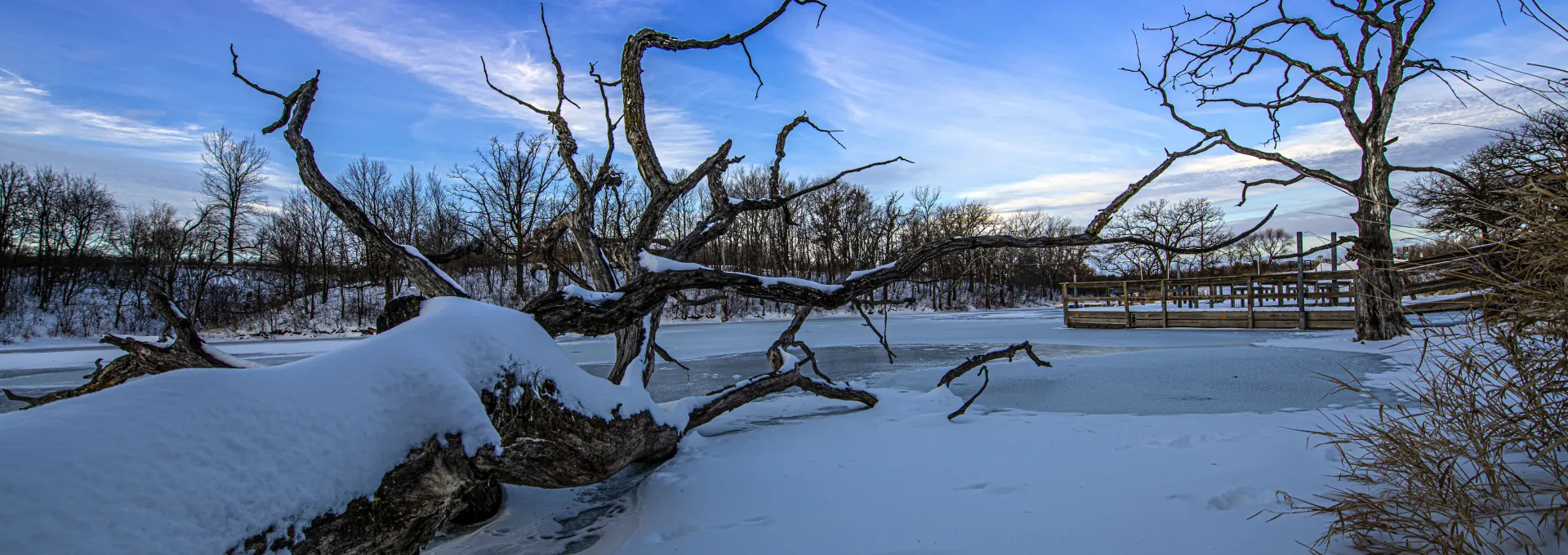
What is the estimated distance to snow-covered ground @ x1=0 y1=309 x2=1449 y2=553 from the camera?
9.94ft

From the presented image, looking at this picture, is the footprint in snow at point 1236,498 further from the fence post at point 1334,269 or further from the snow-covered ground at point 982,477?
the fence post at point 1334,269

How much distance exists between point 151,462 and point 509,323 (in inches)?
57.9

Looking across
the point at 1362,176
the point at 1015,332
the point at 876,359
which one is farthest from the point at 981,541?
the point at 1015,332

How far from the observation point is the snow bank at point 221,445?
4.41 feet

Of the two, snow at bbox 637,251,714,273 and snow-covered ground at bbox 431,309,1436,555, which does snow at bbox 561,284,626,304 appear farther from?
snow-covered ground at bbox 431,309,1436,555

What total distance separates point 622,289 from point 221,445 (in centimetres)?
208

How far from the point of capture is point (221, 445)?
163 cm

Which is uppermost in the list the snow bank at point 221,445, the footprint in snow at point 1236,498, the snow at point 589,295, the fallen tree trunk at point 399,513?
the snow at point 589,295

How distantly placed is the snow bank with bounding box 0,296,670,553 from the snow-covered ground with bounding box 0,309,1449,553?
1.48m

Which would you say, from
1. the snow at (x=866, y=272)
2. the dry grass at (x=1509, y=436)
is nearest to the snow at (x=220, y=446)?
the snow at (x=866, y=272)

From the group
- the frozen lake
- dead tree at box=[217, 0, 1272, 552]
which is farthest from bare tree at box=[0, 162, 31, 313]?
dead tree at box=[217, 0, 1272, 552]

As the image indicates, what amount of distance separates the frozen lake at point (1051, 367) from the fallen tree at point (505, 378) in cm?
315

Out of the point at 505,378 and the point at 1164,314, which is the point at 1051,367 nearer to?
the point at 505,378

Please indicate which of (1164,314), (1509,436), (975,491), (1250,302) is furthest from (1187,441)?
(1164,314)
